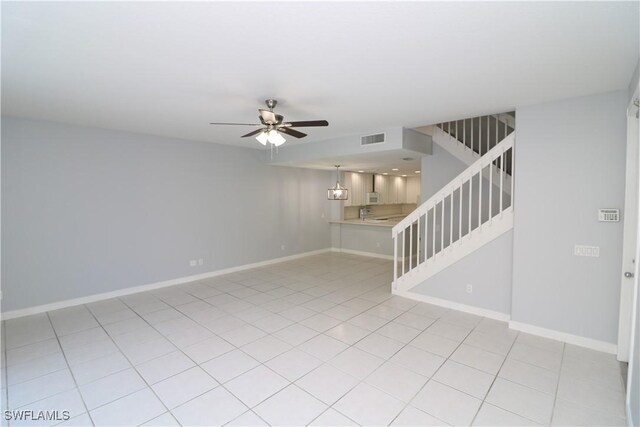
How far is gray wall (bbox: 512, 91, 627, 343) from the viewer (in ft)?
9.87

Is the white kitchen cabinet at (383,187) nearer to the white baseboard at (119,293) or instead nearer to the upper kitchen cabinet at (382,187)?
the upper kitchen cabinet at (382,187)

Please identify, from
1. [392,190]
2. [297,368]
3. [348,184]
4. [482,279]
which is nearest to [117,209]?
[297,368]

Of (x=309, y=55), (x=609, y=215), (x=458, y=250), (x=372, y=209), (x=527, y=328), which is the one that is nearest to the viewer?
(x=309, y=55)

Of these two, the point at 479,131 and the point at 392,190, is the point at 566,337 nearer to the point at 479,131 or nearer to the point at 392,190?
the point at 479,131

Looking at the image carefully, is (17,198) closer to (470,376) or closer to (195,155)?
(195,155)

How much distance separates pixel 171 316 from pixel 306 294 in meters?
2.02

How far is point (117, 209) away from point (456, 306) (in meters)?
5.51

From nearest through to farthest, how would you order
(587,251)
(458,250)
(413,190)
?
1. (587,251)
2. (458,250)
3. (413,190)

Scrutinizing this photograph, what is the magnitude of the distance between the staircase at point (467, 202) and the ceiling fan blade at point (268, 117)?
8.89 ft

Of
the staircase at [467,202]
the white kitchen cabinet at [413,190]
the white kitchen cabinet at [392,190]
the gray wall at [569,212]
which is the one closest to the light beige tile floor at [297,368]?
the gray wall at [569,212]

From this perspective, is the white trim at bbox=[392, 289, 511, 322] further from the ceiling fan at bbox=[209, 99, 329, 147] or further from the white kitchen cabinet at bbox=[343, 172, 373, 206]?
the white kitchen cabinet at bbox=[343, 172, 373, 206]

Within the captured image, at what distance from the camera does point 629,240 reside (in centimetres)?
289

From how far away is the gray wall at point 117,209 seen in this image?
13.2 feet

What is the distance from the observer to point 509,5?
170 centimetres
